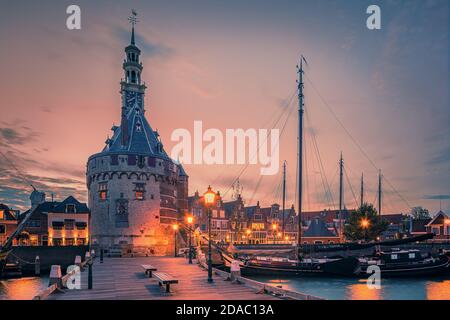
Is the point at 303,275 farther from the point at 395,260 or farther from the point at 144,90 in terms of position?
the point at 144,90

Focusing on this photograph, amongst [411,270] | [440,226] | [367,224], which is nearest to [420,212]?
[440,226]

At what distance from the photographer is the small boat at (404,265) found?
41625mm

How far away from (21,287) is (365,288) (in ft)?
114

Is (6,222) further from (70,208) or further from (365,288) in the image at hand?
(365,288)

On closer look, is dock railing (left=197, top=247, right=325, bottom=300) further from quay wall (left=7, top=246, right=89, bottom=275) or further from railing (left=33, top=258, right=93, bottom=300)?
quay wall (left=7, top=246, right=89, bottom=275)

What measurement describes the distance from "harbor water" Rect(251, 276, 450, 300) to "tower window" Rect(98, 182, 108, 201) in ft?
A: 84.8

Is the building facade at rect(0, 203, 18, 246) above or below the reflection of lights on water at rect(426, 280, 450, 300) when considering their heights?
above

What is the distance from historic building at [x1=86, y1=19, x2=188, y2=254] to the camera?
53562mm

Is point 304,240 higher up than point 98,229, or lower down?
lower down

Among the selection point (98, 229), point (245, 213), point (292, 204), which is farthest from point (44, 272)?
point (292, 204)

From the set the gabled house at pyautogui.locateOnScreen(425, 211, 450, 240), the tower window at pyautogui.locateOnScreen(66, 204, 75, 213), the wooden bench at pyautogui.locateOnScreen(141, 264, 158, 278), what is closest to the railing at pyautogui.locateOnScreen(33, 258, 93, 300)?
the wooden bench at pyautogui.locateOnScreen(141, 264, 158, 278)
